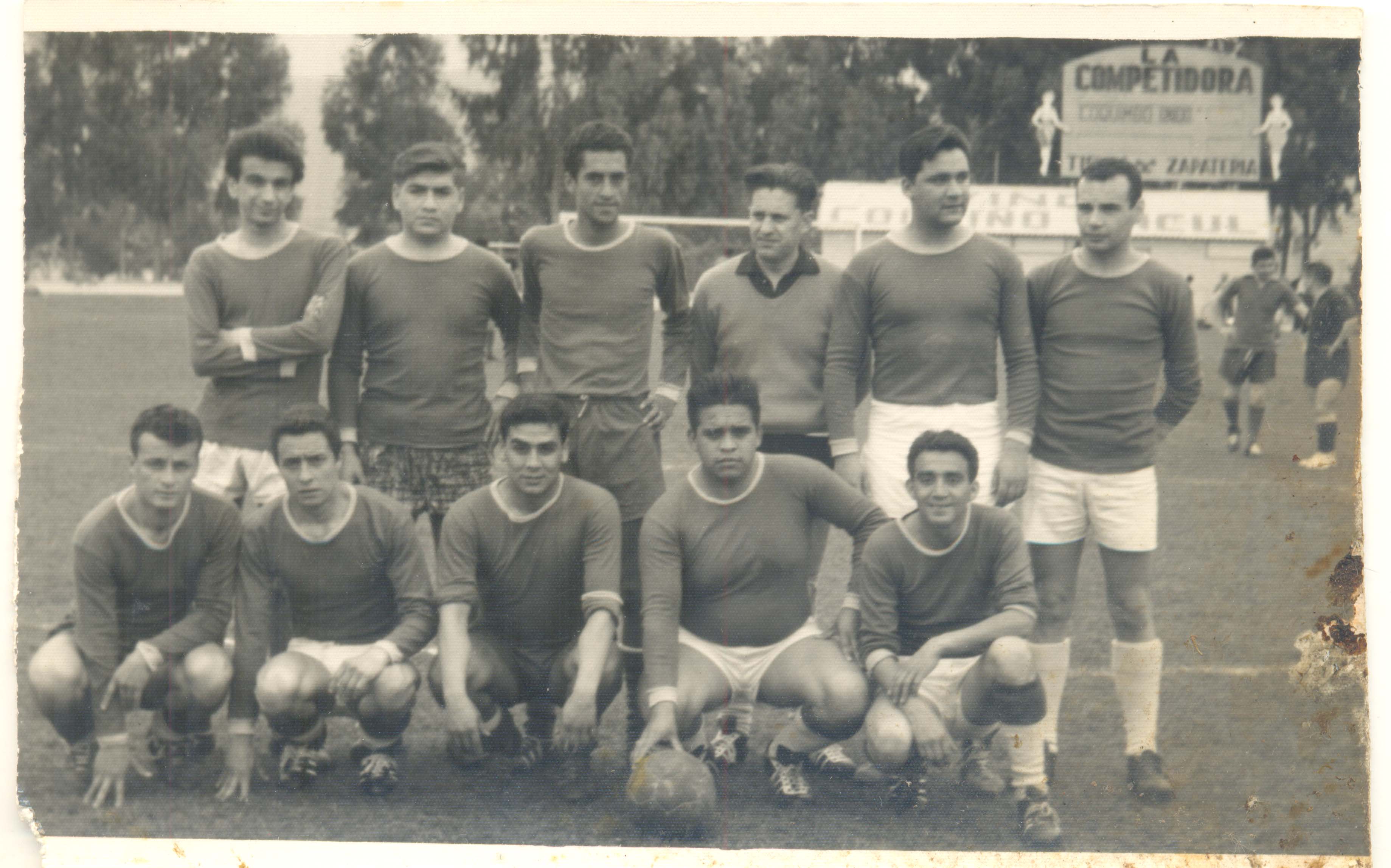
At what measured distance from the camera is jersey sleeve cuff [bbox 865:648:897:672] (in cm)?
434

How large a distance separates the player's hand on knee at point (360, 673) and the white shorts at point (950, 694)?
153cm

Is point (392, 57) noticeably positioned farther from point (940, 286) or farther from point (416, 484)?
point (940, 286)

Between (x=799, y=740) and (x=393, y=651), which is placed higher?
(x=393, y=651)

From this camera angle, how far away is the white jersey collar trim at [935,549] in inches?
173

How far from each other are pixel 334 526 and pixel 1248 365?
2803mm

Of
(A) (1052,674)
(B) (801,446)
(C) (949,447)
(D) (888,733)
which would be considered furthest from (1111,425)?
(D) (888,733)

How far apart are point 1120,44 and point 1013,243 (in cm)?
66

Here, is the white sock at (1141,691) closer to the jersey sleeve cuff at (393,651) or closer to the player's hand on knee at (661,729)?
the player's hand on knee at (661,729)

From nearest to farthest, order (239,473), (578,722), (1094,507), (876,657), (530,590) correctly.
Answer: (578,722) → (876,657) → (530,590) → (1094,507) → (239,473)

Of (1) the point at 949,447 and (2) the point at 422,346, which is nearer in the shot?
(1) the point at 949,447

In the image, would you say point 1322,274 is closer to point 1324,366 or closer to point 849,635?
point 1324,366

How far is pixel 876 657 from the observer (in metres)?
4.35

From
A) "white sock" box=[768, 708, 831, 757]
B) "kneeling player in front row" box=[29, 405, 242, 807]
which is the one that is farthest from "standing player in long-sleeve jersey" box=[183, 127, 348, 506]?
"white sock" box=[768, 708, 831, 757]

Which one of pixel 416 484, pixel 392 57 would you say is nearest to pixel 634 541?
pixel 416 484
